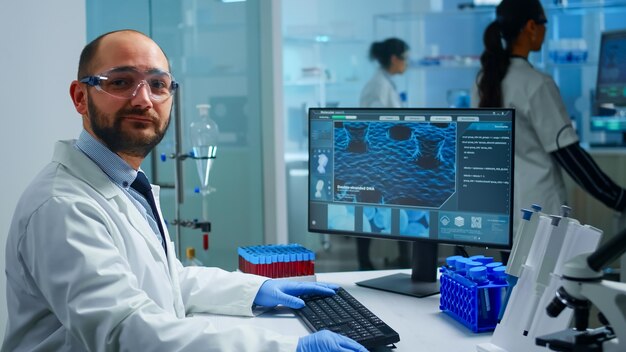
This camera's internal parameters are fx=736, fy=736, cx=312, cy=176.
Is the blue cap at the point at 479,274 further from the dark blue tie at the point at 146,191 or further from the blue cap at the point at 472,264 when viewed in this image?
the dark blue tie at the point at 146,191

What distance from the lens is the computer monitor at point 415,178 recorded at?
1775 mm

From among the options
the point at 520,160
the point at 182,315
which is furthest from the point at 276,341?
the point at 520,160

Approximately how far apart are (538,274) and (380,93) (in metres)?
3.94

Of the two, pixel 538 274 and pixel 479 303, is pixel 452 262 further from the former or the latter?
pixel 538 274

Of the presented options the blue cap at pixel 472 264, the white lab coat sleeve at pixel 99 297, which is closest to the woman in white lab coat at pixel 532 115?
the blue cap at pixel 472 264

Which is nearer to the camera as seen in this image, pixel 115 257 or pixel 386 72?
pixel 115 257

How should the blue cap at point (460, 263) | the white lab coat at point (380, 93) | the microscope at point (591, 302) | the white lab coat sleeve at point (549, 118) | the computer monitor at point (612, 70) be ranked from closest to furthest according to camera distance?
the microscope at point (591, 302) < the blue cap at point (460, 263) < the white lab coat sleeve at point (549, 118) < the computer monitor at point (612, 70) < the white lab coat at point (380, 93)

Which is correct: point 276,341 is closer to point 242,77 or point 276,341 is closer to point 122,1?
point 122,1

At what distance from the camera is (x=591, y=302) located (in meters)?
0.99

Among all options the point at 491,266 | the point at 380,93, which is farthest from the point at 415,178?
the point at 380,93

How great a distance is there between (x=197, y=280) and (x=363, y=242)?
10.2 feet

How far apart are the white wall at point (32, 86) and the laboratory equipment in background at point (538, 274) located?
1.57 m

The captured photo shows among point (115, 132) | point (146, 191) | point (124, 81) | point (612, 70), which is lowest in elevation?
point (146, 191)

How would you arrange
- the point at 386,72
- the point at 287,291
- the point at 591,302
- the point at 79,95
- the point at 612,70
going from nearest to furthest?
the point at 591,302 → the point at 79,95 → the point at 287,291 → the point at 612,70 → the point at 386,72
